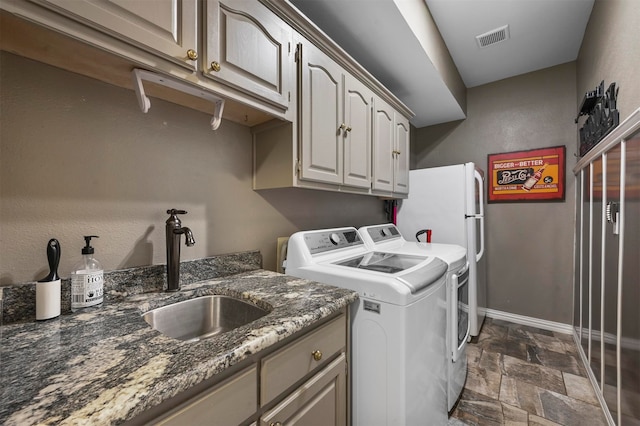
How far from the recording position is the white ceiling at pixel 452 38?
5.34 ft

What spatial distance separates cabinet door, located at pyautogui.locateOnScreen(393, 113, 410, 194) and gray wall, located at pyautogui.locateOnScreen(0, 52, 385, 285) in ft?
4.37

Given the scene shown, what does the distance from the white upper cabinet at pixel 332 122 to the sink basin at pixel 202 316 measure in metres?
0.68

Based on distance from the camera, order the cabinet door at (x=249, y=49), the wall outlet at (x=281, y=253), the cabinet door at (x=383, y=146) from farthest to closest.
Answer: the cabinet door at (x=383, y=146), the wall outlet at (x=281, y=253), the cabinet door at (x=249, y=49)

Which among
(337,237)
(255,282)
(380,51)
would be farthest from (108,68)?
(380,51)

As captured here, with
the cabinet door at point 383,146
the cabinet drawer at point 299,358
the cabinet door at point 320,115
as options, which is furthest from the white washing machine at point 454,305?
the cabinet drawer at point 299,358

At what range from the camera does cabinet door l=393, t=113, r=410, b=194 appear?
7.53 feet

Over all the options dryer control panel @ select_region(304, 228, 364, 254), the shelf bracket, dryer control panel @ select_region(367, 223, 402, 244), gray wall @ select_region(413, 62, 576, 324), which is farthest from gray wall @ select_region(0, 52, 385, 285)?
gray wall @ select_region(413, 62, 576, 324)

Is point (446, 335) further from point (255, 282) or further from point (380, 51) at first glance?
point (380, 51)

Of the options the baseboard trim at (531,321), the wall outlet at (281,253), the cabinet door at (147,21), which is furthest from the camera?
the baseboard trim at (531,321)

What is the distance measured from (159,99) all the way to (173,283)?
0.79m

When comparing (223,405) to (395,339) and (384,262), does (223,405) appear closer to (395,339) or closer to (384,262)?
(395,339)

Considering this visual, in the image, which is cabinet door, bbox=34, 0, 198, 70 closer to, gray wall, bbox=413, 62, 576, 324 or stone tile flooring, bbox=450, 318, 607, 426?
stone tile flooring, bbox=450, 318, 607, 426

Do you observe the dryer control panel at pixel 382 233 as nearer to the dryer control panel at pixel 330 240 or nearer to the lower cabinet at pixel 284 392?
the dryer control panel at pixel 330 240

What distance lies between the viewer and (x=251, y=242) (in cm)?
152
